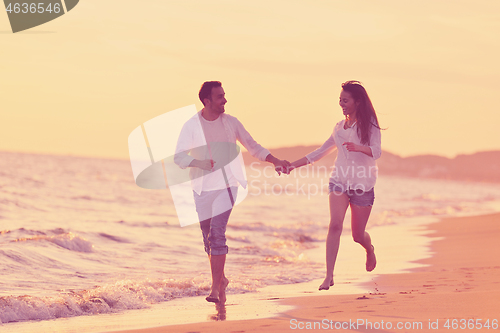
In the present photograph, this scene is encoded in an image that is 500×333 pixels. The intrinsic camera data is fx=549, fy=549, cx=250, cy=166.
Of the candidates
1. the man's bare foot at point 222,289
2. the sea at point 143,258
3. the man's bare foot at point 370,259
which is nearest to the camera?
the man's bare foot at point 222,289

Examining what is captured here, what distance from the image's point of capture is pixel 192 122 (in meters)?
5.57

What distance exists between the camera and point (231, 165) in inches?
222

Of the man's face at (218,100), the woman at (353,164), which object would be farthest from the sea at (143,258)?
the man's face at (218,100)

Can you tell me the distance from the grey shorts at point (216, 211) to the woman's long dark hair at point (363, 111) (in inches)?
55.9

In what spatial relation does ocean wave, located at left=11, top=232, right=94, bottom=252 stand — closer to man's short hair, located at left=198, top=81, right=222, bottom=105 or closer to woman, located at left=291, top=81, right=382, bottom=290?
man's short hair, located at left=198, top=81, right=222, bottom=105

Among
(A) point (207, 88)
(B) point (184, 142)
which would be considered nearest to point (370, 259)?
(B) point (184, 142)

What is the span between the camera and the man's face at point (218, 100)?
18.0ft

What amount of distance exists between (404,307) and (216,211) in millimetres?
2003

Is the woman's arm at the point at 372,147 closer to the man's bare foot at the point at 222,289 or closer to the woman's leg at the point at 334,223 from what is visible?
the woman's leg at the point at 334,223

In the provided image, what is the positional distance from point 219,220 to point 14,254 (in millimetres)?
5147

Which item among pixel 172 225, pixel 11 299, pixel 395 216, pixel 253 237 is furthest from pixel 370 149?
pixel 395 216

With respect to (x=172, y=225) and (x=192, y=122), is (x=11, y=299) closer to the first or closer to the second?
(x=192, y=122)

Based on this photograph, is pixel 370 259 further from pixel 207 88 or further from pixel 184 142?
pixel 207 88

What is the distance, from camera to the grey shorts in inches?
219
